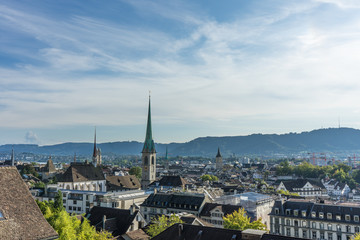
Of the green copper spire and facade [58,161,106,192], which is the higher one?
the green copper spire

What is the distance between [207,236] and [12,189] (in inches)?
699

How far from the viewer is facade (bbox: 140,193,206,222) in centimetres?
6506

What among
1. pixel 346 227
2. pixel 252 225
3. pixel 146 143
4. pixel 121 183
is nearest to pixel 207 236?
pixel 252 225

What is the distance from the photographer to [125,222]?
164ft

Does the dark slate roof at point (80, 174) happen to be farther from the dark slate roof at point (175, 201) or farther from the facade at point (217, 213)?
the facade at point (217, 213)

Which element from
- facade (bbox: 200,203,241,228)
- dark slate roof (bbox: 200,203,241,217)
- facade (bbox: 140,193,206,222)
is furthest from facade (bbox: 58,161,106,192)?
facade (bbox: 200,203,241,228)

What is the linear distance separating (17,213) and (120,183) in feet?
309

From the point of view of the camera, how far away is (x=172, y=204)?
224 feet

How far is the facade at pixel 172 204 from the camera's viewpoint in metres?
65.1

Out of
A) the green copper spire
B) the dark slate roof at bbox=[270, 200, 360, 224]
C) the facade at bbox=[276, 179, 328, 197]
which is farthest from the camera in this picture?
the facade at bbox=[276, 179, 328, 197]

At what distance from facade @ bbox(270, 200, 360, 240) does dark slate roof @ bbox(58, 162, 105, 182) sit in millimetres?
55154

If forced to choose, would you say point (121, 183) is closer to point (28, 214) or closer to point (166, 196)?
point (166, 196)

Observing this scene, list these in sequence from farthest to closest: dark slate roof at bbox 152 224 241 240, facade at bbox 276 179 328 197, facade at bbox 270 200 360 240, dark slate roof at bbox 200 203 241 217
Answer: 1. facade at bbox 276 179 328 197
2. dark slate roof at bbox 200 203 241 217
3. facade at bbox 270 200 360 240
4. dark slate roof at bbox 152 224 241 240

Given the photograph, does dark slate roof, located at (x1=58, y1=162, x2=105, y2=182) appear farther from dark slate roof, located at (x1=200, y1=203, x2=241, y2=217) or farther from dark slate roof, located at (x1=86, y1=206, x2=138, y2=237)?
dark slate roof, located at (x1=200, y1=203, x2=241, y2=217)
